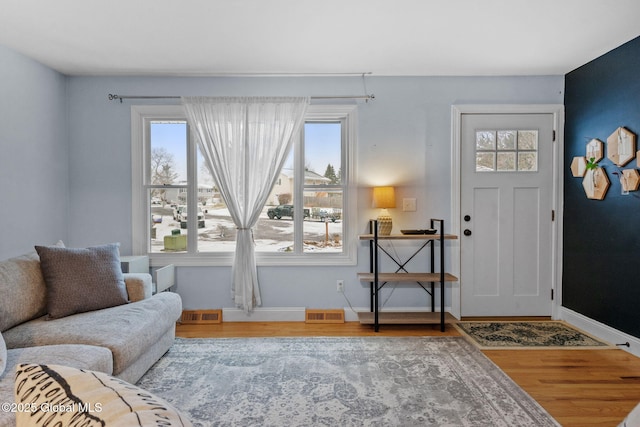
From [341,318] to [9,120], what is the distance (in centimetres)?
339

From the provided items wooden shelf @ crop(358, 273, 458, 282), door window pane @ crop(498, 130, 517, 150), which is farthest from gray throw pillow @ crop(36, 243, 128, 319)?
door window pane @ crop(498, 130, 517, 150)

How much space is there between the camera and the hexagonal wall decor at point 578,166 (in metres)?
3.55

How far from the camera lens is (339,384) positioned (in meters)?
2.52

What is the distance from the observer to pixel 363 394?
7.83ft

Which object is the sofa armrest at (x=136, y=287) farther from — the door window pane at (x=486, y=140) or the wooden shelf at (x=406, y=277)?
the door window pane at (x=486, y=140)

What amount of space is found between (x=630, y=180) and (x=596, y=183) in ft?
1.20

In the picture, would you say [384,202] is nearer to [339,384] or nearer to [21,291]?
[339,384]

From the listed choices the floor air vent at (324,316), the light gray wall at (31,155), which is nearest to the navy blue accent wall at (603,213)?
the floor air vent at (324,316)

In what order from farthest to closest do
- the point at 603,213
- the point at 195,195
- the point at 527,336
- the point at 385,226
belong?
the point at 195,195 → the point at 385,226 → the point at 527,336 → the point at 603,213

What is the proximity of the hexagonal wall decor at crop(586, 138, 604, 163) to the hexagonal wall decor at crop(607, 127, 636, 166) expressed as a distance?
8 cm

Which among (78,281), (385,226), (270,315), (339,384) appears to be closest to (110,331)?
(78,281)

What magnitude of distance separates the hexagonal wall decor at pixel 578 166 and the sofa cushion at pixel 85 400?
13.3 feet

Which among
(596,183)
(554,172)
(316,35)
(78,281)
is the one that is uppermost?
(316,35)

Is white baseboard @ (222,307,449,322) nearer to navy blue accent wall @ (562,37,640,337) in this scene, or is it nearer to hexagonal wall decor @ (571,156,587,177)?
navy blue accent wall @ (562,37,640,337)
